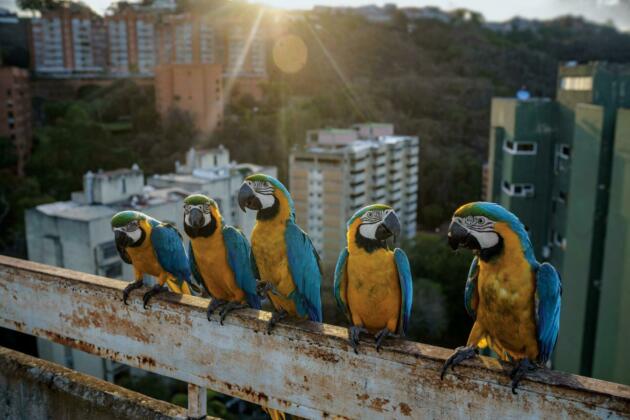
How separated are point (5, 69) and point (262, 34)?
2027 cm

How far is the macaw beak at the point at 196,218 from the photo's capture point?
4.16 metres

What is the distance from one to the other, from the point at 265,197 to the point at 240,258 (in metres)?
0.58

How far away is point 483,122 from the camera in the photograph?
158ft

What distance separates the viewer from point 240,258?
4426 millimetres

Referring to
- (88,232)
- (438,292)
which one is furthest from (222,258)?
(438,292)

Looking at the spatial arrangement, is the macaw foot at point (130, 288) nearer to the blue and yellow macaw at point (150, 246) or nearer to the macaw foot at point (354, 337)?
the blue and yellow macaw at point (150, 246)

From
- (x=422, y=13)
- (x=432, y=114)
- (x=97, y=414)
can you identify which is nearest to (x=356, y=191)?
(x=432, y=114)

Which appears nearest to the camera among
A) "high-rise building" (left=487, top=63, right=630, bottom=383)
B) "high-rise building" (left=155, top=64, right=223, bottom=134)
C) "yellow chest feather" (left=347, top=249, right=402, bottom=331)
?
"yellow chest feather" (left=347, top=249, right=402, bottom=331)

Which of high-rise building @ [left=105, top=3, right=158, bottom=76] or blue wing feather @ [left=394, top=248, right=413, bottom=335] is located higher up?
high-rise building @ [left=105, top=3, right=158, bottom=76]

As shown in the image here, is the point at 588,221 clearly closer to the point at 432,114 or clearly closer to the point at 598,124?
the point at 598,124

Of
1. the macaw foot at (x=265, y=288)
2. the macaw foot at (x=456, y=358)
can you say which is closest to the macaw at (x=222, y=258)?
the macaw foot at (x=265, y=288)

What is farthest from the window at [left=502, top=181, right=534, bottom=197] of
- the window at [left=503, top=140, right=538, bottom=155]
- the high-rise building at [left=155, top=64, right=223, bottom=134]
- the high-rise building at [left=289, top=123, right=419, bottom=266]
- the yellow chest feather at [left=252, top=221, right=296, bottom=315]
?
the high-rise building at [left=155, top=64, right=223, bottom=134]

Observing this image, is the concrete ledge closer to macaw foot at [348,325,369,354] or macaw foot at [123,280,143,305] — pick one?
macaw foot at [123,280,143,305]

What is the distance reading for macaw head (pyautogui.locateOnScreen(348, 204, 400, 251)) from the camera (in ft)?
12.0
